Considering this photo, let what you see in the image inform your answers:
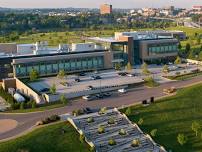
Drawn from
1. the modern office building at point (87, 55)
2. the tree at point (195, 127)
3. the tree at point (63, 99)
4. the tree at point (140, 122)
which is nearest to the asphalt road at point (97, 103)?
the tree at point (63, 99)

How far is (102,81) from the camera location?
75812 mm

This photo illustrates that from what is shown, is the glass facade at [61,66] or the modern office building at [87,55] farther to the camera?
the modern office building at [87,55]

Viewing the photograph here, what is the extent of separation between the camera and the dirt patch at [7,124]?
52.3 meters

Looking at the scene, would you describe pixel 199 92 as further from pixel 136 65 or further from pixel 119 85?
pixel 136 65

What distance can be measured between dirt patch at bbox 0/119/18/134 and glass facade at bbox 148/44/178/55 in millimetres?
49856

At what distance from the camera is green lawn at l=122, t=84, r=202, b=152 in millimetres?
52344

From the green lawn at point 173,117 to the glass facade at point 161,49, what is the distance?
1233 inches

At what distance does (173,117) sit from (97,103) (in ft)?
40.0

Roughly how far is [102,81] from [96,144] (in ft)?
88.8

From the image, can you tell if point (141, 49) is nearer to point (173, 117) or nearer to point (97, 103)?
point (97, 103)

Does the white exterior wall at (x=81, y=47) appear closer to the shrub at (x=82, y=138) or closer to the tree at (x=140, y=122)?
the tree at (x=140, y=122)

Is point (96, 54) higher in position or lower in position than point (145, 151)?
higher

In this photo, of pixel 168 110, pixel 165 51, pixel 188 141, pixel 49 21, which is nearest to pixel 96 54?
pixel 165 51

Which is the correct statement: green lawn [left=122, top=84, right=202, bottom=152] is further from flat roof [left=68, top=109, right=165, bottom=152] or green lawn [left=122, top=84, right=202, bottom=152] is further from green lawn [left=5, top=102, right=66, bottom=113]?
green lawn [left=5, top=102, right=66, bottom=113]
